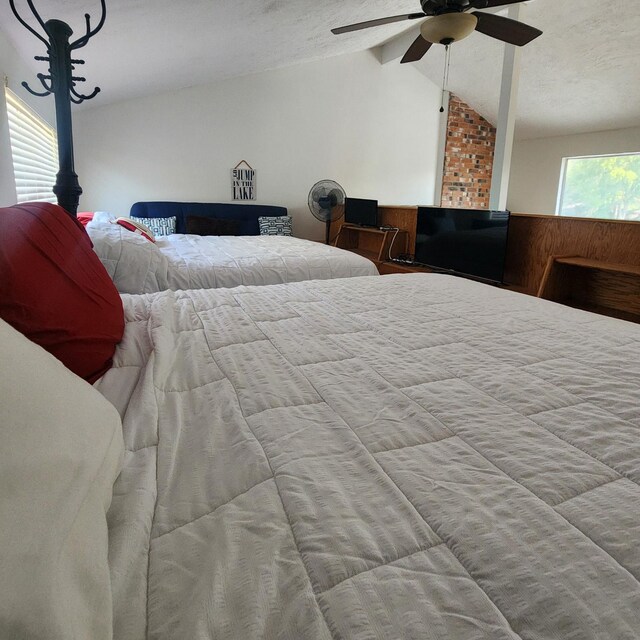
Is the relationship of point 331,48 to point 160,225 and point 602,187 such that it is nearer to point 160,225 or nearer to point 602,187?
point 160,225

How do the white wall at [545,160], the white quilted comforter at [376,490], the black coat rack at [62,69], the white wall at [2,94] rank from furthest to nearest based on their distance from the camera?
the white wall at [545,160] → the white wall at [2,94] → the black coat rack at [62,69] → the white quilted comforter at [376,490]

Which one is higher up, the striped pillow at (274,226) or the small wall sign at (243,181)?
the small wall sign at (243,181)

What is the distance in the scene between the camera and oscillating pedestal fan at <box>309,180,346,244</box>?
522cm

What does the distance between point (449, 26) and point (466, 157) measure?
14.1 feet

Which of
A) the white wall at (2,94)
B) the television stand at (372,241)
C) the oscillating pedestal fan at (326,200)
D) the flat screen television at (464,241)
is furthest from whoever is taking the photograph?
the oscillating pedestal fan at (326,200)

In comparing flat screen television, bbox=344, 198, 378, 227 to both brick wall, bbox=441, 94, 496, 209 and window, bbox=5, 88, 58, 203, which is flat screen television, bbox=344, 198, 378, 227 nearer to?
brick wall, bbox=441, 94, 496, 209

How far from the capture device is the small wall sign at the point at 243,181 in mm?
5230

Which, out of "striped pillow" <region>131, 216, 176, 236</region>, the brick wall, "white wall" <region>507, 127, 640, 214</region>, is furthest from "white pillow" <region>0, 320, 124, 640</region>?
"white wall" <region>507, 127, 640, 214</region>

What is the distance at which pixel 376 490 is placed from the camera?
0.60 m

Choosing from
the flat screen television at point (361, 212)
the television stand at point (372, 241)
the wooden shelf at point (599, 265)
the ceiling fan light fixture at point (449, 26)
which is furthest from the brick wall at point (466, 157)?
the ceiling fan light fixture at point (449, 26)

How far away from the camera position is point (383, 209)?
5.34 meters

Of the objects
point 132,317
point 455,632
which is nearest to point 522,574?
point 455,632

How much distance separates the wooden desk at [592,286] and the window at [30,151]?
10.9ft

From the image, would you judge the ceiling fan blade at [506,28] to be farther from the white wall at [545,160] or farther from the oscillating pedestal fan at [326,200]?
the white wall at [545,160]
